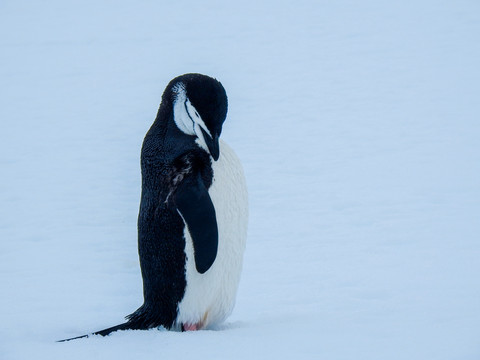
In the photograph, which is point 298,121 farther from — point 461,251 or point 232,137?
point 461,251

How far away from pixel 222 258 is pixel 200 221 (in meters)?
0.23

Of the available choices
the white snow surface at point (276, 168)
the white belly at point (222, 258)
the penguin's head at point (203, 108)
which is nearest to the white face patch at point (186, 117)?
the penguin's head at point (203, 108)

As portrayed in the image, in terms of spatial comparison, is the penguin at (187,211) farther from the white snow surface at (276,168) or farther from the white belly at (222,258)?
the white snow surface at (276,168)

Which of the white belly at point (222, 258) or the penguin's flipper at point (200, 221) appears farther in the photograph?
the white belly at point (222, 258)

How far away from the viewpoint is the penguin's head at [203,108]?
93.0 inches

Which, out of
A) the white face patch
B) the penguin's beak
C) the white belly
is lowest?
the white belly

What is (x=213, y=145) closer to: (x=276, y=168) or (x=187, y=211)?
(x=187, y=211)

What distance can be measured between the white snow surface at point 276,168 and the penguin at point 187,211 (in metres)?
0.21

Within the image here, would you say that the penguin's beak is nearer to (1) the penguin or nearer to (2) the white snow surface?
(1) the penguin

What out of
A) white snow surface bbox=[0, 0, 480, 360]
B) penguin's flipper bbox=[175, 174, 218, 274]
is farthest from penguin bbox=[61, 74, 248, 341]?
white snow surface bbox=[0, 0, 480, 360]

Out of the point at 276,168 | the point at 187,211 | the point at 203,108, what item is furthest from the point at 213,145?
the point at 276,168

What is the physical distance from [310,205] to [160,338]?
2651mm

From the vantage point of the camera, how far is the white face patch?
2387 millimetres

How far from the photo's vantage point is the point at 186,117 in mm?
2426
